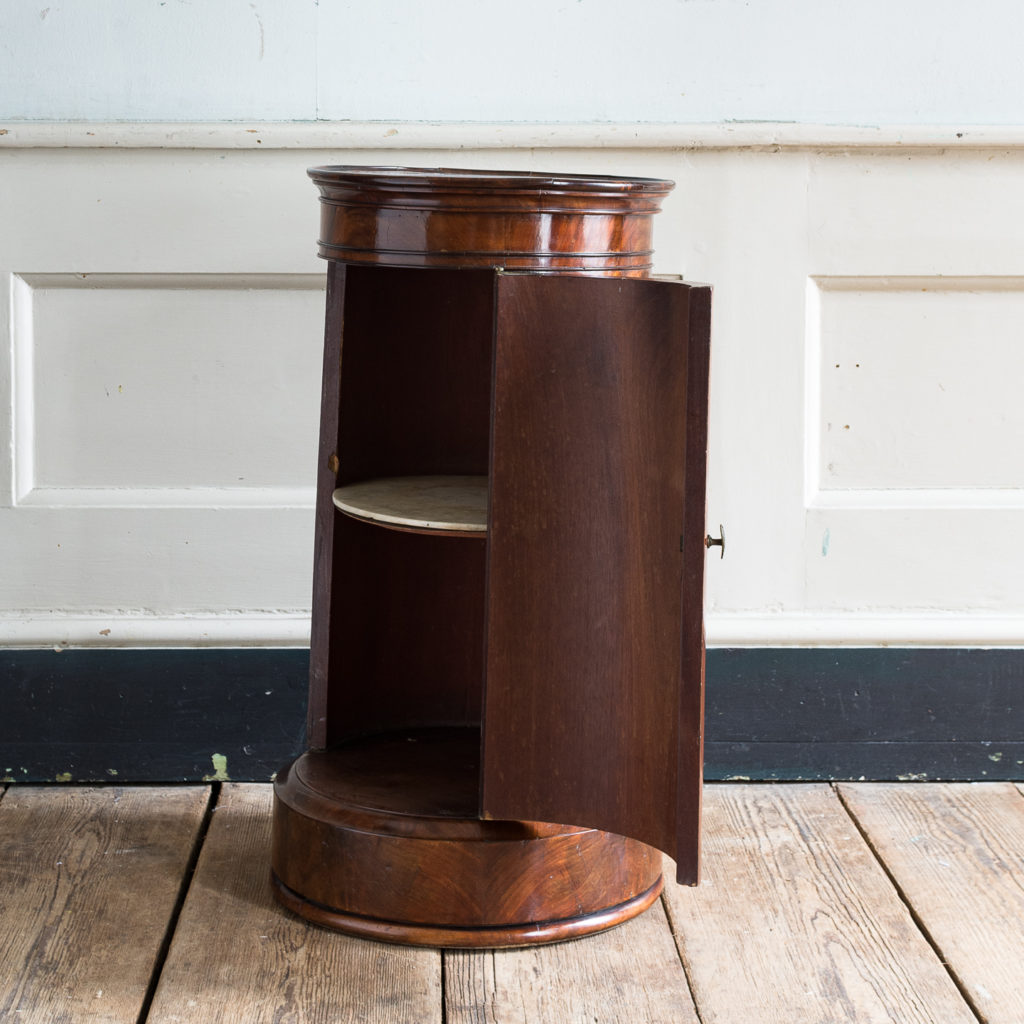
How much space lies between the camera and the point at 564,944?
1786mm

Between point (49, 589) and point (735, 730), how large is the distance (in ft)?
3.89

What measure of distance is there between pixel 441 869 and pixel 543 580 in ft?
1.32

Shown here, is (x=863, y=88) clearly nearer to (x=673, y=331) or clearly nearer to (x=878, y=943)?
(x=673, y=331)

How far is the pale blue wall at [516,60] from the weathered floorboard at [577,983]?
1.27m

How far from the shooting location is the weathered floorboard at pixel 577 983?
1620mm

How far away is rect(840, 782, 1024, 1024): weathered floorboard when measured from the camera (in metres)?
1.73

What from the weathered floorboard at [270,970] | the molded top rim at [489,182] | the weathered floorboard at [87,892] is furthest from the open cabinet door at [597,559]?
the weathered floorboard at [87,892]

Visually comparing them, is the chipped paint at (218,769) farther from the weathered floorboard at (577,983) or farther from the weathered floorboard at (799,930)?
the weathered floorboard at (799,930)

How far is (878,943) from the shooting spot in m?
1.80

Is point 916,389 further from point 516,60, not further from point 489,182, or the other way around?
point 489,182

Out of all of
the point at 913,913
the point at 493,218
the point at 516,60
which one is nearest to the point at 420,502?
the point at 493,218

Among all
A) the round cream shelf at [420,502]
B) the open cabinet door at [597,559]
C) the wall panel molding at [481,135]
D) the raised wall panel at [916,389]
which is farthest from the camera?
the raised wall panel at [916,389]

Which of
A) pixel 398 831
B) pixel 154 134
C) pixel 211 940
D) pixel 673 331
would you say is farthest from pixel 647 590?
pixel 154 134

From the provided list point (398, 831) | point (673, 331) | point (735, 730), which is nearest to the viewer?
point (673, 331)
